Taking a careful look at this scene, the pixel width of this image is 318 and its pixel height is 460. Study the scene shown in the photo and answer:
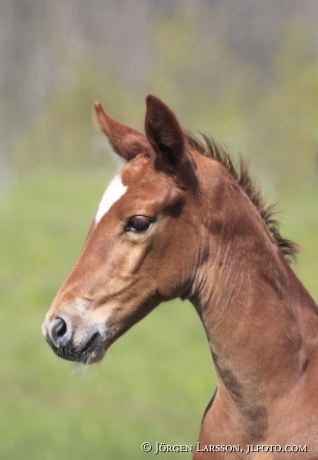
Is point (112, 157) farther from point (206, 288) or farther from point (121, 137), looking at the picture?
point (206, 288)

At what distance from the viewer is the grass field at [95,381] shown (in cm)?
795

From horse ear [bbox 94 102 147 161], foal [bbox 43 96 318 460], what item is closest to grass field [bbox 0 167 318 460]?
foal [bbox 43 96 318 460]

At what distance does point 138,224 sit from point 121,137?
496 mm

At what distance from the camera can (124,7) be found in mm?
53812

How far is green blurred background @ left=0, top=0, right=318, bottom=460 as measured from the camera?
8852 mm

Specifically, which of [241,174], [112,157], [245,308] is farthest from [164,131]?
[112,157]

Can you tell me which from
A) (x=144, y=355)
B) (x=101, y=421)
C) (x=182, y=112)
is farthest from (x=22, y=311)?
(x=182, y=112)

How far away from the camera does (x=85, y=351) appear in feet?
10.8

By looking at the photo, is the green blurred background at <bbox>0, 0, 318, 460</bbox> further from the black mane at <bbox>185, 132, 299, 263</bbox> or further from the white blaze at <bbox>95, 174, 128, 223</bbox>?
the white blaze at <bbox>95, 174, 128, 223</bbox>

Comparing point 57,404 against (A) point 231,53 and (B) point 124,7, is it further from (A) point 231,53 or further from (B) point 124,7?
(B) point 124,7

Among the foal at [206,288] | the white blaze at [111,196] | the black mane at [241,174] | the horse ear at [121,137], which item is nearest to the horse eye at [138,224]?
the foal at [206,288]

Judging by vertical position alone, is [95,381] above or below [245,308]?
below

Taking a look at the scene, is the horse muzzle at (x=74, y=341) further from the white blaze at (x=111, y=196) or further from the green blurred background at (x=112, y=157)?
the white blaze at (x=111, y=196)

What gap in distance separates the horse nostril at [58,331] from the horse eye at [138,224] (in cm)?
45
